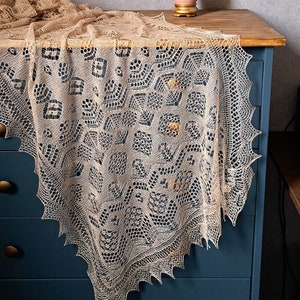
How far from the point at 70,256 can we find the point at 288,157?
0.67 meters

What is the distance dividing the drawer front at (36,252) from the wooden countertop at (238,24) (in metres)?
0.63

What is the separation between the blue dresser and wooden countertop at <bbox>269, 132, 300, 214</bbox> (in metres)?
0.11

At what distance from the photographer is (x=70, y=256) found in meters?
1.37

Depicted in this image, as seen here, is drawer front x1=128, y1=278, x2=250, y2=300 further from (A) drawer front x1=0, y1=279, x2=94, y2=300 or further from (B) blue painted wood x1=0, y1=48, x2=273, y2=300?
(A) drawer front x1=0, y1=279, x2=94, y2=300

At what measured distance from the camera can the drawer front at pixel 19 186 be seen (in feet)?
4.17

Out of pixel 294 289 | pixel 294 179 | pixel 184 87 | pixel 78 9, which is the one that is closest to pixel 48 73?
pixel 184 87

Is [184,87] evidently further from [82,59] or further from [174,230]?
[174,230]

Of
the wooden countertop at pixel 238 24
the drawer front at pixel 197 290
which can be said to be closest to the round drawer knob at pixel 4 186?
the drawer front at pixel 197 290

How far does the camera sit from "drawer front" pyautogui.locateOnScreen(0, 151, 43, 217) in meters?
1.27

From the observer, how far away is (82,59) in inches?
45.6

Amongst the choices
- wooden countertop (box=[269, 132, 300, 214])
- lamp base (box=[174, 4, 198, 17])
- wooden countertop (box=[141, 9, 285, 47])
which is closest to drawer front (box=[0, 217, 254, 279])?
wooden countertop (box=[269, 132, 300, 214])

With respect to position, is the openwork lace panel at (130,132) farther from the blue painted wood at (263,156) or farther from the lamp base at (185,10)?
the lamp base at (185,10)

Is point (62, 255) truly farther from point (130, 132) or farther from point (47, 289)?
point (130, 132)

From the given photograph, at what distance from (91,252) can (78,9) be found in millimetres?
677
